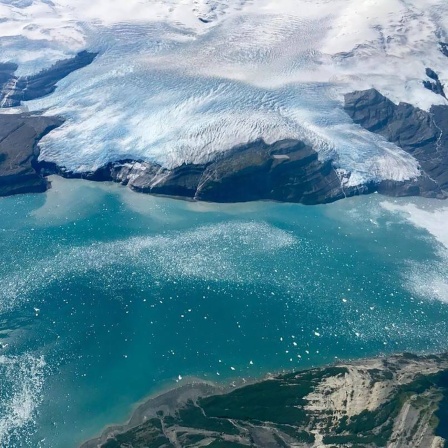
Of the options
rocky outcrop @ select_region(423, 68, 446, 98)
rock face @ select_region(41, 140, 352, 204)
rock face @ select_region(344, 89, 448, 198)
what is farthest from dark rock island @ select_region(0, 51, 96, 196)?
rocky outcrop @ select_region(423, 68, 446, 98)

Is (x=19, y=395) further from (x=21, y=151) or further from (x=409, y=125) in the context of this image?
(x=409, y=125)

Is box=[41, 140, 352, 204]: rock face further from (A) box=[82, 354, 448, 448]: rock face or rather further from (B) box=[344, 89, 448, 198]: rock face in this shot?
(A) box=[82, 354, 448, 448]: rock face

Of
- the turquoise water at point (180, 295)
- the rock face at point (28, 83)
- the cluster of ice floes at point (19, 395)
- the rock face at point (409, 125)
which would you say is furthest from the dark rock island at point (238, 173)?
the cluster of ice floes at point (19, 395)

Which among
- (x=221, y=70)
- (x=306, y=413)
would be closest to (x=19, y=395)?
(x=306, y=413)

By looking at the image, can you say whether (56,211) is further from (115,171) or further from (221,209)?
(221,209)

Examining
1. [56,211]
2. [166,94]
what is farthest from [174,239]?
[166,94]

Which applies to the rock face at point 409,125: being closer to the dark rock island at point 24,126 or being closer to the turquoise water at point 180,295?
the turquoise water at point 180,295

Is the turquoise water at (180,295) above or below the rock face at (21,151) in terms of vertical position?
below
